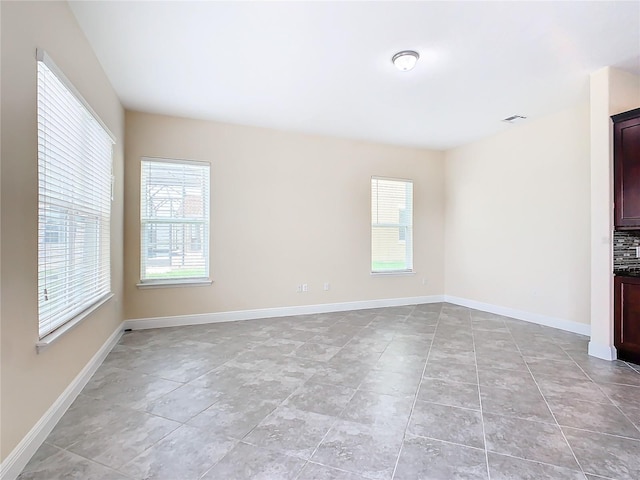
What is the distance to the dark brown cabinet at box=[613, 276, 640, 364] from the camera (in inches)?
118

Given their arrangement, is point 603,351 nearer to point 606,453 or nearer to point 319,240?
point 606,453

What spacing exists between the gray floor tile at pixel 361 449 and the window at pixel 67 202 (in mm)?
1804

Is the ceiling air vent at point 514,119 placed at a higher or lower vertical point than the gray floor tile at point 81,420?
higher

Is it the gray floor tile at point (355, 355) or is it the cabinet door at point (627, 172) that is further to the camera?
the gray floor tile at point (355, 355)

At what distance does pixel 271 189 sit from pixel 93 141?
2.38 m

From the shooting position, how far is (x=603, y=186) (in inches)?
125

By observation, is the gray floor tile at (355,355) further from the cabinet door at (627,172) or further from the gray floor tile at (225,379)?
the cabinet door at (627,172)

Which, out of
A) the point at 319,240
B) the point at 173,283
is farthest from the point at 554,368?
the point at 173,283

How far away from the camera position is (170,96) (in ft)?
12.4

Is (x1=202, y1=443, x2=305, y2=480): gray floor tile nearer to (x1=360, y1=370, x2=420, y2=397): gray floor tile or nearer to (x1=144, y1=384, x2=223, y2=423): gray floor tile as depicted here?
(x1=144, y1=384, x2=223, y2=423): gray floor tile

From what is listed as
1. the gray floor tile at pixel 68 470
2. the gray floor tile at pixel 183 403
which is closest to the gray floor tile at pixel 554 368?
the gray floor tile at pixel 183 403

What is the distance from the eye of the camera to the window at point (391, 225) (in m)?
5.63

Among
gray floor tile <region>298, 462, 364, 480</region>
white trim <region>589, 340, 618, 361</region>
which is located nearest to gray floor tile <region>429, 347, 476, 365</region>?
white trim <region>589, 340, 618, 361</region>

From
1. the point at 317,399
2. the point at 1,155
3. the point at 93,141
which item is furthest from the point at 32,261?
the point at 317,399
